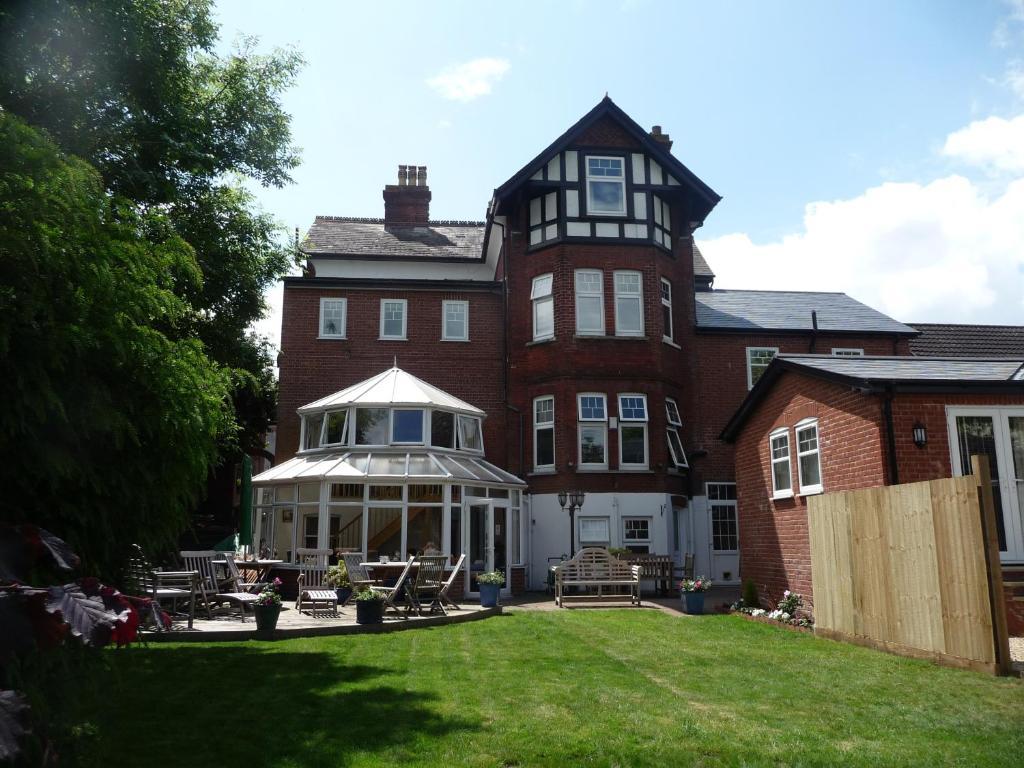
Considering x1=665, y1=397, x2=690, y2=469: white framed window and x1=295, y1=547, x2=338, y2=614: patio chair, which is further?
x1=665, y1=397, x2=690, y2=469: white framed window

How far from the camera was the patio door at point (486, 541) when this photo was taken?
17891 millimetres

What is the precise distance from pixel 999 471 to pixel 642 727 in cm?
750

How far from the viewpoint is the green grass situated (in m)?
5.06

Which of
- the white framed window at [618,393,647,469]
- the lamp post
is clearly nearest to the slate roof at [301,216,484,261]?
the white framed window at [618,393,647,469]

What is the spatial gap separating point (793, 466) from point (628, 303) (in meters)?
8.60

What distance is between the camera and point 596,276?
21.1 m

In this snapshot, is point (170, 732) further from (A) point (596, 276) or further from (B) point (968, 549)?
(A) point (596, 276)

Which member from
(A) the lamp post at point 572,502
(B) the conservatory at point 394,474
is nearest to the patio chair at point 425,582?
(B) the conservatory at point 394,474

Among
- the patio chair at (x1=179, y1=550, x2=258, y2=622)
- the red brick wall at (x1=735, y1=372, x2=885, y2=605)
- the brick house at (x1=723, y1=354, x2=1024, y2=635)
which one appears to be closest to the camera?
the brick house at (x1=723, y1=354, x2=1024, y2=635)

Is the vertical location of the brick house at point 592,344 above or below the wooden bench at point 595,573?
above

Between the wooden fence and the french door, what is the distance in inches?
73.9

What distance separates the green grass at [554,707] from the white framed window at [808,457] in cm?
326

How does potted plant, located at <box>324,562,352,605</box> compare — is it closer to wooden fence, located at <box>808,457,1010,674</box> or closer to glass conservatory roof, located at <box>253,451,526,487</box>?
glass conservatory roof, located at <box>253,451,526,487</box>

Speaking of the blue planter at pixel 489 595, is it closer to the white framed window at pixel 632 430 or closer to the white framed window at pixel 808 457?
the white framed window at pixel 808 457
